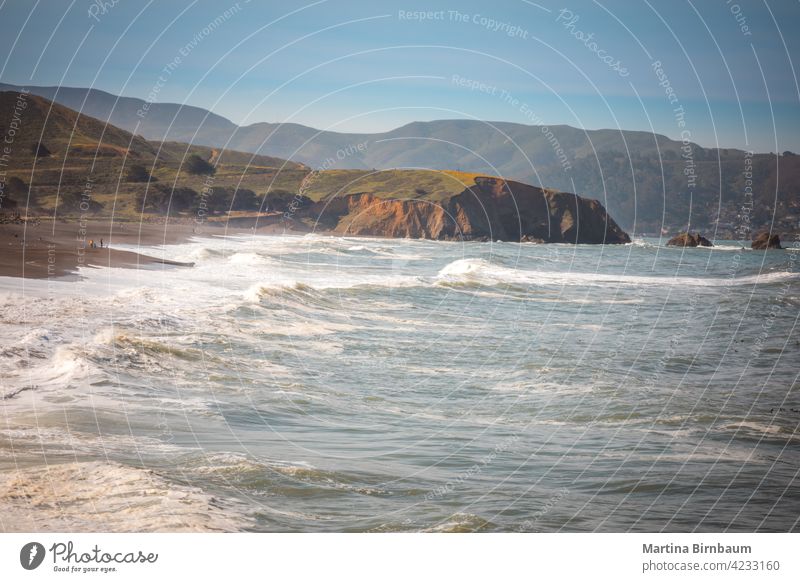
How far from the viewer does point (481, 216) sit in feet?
332

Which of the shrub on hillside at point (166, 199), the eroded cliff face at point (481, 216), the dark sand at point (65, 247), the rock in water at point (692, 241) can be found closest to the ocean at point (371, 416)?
the dark sand at point (65, 247)

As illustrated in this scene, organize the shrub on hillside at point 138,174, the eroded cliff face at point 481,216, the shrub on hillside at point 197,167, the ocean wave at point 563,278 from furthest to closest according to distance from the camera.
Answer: the shrub on hillside at point 197,167 → the eroded cliff face at point 481,216 → the shrub on hillside at point 138,174 → the ocean wave at point 563,278

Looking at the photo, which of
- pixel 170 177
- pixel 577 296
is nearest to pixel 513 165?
pixel 170 177

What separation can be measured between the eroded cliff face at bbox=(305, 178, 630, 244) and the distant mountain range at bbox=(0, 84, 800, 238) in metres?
Result: 3.44

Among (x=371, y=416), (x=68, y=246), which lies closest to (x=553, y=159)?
(x=68, y=246)

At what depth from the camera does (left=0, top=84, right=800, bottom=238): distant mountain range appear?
5712 centimetres

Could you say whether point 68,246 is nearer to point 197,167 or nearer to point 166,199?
point 166,199

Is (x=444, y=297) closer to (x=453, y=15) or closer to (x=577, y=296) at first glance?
(x=577, y=296)

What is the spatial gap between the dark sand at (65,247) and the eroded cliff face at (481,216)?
125 feet

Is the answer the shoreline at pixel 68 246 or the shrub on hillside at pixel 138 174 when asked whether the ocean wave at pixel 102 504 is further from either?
the shrub on hillside at pixel 138 174

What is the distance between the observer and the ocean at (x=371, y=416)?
9242 mm

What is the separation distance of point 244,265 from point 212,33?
19.6 metres

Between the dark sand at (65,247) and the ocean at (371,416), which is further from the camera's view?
the dark sand at (65,247)

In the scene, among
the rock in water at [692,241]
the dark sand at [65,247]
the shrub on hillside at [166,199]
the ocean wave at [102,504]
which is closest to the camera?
the ocean wave at [102,504]
